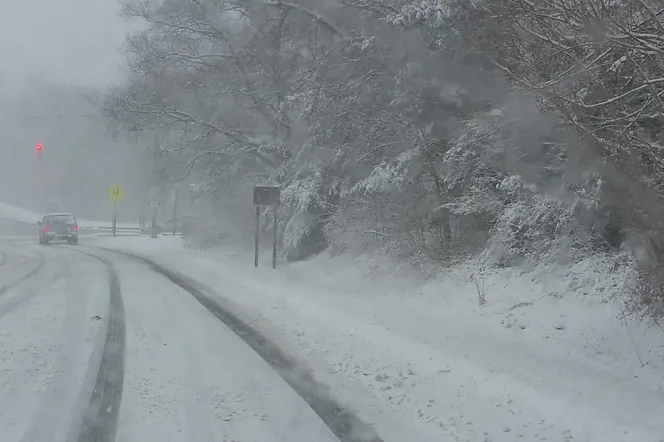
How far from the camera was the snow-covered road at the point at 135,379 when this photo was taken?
5879 millimetres

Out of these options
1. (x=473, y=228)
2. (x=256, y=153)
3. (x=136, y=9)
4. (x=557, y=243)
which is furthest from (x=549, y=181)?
(x=136, y=9)

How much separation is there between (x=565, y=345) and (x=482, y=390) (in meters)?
2.10

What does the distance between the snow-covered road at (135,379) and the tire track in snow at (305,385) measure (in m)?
0.11

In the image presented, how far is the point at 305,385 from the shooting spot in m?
7.52

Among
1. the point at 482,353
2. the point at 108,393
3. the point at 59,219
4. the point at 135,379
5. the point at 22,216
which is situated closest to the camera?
the point at 108,393

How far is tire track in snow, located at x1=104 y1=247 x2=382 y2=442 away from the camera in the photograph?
600 centimetres

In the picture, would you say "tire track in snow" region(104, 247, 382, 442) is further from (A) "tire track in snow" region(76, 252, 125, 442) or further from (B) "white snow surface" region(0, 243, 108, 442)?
(B) "white snow surface" region(0, 243, 108, 442)

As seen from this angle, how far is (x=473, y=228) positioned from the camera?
47.8 ft

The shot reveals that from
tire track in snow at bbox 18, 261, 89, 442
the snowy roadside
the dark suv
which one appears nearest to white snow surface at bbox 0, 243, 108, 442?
tire track in snow at bbox 18, 261, 89, 442

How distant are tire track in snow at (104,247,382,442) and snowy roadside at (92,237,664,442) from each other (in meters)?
0.18

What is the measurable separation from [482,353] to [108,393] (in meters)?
4.43

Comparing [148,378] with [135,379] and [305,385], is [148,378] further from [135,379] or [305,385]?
[305,385]

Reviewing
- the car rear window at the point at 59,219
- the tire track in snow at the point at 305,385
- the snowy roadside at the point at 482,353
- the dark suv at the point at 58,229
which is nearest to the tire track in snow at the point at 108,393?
the tire track in snow at the point at 305,385

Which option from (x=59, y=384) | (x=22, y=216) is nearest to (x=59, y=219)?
(x=59, y=384)
